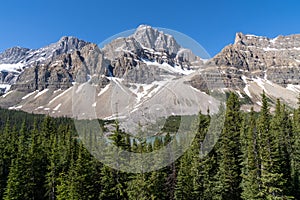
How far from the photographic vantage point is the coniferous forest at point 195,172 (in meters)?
28.7

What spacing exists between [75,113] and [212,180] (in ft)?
96.1

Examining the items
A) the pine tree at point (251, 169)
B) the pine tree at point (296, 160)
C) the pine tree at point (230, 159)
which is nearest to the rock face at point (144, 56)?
the pine tree at point (251, 169)

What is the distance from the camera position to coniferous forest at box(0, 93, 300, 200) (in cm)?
2873

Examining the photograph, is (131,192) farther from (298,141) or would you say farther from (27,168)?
(298,141)

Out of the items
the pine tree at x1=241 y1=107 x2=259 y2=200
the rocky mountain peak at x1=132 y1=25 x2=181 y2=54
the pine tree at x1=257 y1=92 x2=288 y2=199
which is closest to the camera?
the rocky mountain peak at x1=132 y1=25 x2=181 y2=54

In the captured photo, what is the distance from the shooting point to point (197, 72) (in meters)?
11.2

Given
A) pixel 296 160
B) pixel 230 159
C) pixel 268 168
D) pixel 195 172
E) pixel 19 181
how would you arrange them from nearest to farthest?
pixel 268 168 < pixel 195 172 < pixel 230 159 < pixel 19 181 < pixel 296 160

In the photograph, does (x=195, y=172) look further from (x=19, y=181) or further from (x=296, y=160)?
(x=19, y=181)

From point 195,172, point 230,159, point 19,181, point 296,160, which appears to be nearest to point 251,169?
point 230,159

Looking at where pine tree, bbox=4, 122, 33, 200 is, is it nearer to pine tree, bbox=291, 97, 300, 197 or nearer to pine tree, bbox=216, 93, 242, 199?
pine tree, bbox=216, 93, 242, 199

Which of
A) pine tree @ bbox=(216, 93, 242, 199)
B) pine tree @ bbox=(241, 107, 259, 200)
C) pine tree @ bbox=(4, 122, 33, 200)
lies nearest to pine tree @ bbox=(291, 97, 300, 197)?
pine tree @ bbox=(216, 93, 242, 199)

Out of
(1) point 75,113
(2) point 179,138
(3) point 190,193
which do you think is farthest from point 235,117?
(1) point 75,113

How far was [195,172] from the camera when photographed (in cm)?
3359

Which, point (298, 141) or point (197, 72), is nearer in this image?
point (197, 72)
